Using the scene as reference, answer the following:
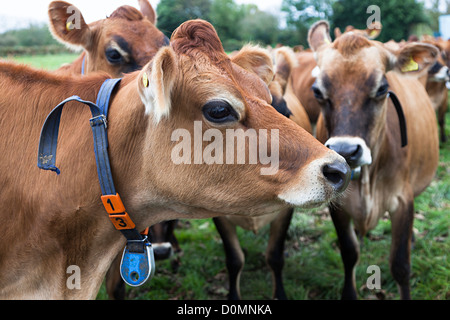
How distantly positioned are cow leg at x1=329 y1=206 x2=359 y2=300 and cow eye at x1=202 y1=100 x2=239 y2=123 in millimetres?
2490

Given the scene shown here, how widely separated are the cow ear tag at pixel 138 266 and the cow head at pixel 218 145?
13.6 inches

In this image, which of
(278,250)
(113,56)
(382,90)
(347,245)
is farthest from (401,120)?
(113,56)

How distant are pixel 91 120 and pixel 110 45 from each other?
Answer: 70.0 inches

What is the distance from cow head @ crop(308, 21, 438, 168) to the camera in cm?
331

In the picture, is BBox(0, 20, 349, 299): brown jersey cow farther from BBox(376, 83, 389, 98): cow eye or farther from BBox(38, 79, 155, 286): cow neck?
BBox(376, 83, 389, 98): cow eye

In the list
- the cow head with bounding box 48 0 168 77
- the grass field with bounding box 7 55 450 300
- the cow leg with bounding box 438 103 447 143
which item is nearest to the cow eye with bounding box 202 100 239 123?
the cow head with bounding box 48 0 168 77

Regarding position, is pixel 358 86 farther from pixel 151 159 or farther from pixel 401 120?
pixel 151 159

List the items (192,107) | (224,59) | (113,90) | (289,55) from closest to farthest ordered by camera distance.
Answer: (192,107) → (224,59) → (113,90) → (289,55)

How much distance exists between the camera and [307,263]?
5.05 m

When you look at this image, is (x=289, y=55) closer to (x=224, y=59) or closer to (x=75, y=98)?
(x=224, y=59)

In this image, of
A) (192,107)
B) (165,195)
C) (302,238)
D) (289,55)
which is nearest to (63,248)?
(165,195)

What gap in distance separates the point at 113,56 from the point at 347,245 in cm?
281

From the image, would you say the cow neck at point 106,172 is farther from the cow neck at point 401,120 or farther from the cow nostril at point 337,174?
the cow neck at point 401,120

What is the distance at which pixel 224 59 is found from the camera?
2.09 metres
